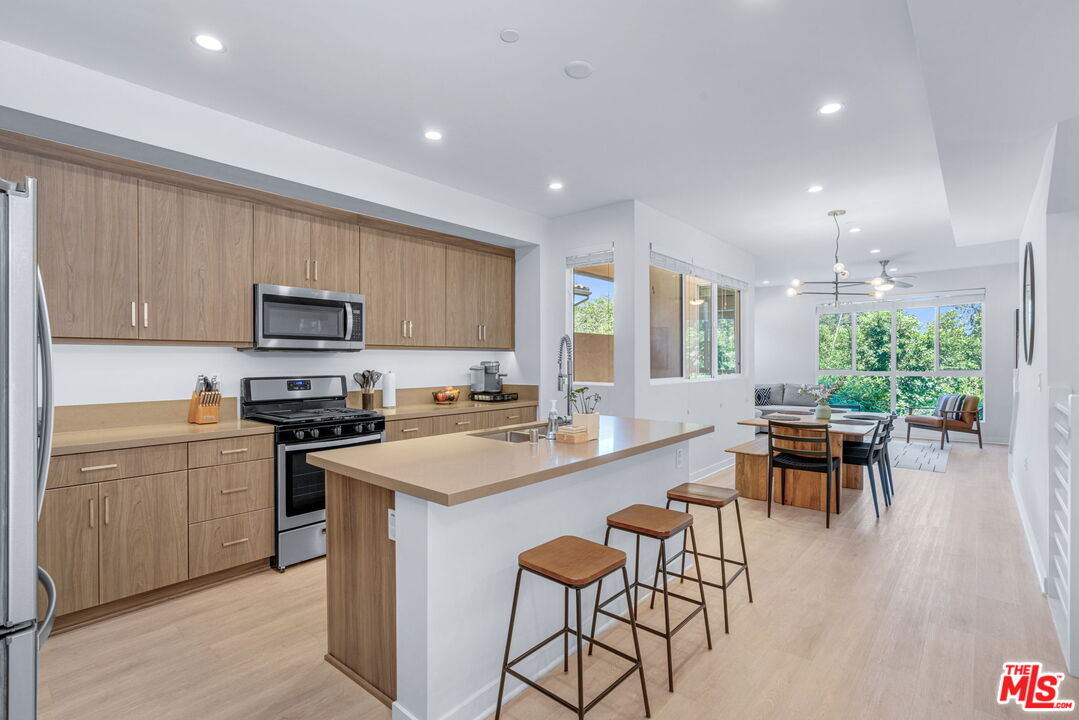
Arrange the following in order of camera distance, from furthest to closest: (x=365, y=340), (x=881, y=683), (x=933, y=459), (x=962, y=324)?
(x=962, y=324) < (x=933, y=459) < (x=365, y=340) < (x=881, y=683)

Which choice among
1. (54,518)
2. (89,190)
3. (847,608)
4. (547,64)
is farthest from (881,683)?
(89,190)

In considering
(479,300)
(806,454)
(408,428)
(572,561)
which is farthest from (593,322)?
(572,561)

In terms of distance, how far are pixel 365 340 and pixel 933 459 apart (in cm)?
695

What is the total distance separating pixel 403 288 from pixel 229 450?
182cm

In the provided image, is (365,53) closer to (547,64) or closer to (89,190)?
(547,64)

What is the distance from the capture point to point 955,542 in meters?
3.73

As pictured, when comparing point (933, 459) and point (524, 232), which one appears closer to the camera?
point (524, 232)

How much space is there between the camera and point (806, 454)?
13.7 feet

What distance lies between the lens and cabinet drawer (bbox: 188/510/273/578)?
115 inches

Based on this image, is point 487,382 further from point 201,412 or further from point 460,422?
point 201,412

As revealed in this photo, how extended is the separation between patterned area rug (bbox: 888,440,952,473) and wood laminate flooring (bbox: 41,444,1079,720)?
9.99 feet

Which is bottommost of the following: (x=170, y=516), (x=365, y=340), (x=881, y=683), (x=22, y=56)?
(x=881, y=683)

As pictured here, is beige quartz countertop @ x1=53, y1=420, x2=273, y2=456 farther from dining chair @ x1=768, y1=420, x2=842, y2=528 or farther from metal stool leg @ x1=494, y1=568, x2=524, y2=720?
dining chair @ x1=768, y1=420, x2=842, y2=528

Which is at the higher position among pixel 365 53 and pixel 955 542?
pixel 365 53
